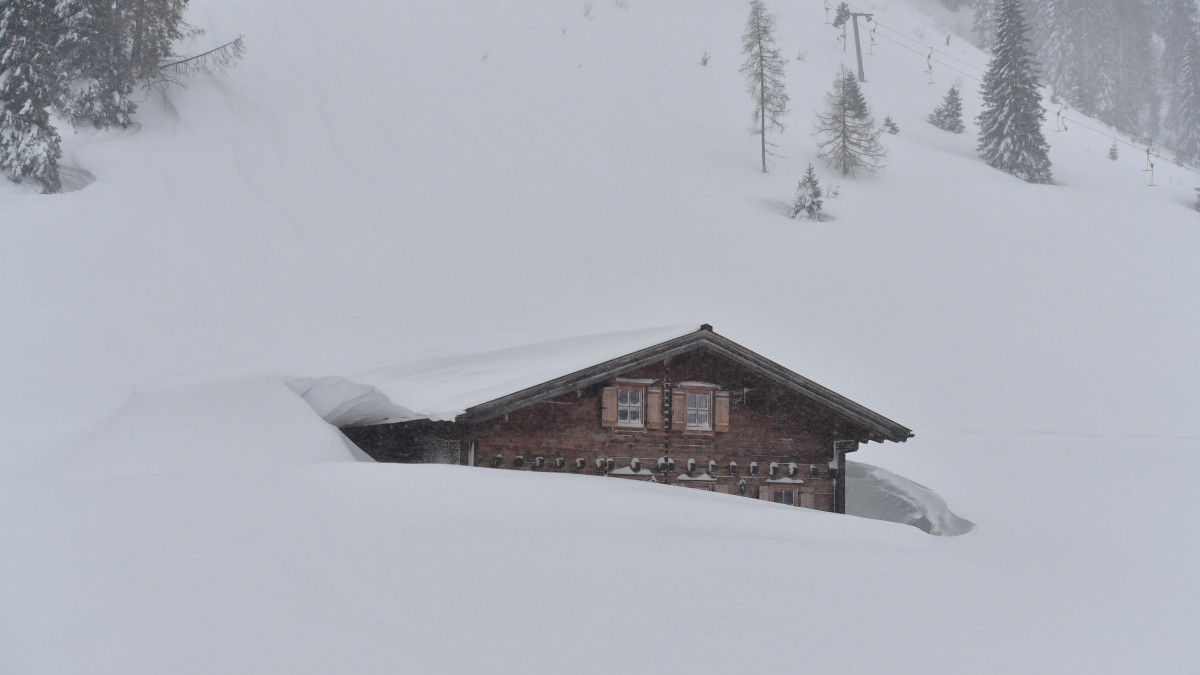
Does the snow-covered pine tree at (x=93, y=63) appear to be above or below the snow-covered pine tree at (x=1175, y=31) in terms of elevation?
below

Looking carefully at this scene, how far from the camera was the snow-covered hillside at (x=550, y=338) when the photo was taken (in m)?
6.94

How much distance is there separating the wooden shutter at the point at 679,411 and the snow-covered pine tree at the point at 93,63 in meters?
20.9

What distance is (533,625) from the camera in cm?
668

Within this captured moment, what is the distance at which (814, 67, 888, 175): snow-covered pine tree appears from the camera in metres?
37.0

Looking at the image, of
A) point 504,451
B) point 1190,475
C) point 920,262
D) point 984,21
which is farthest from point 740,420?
point 984,21

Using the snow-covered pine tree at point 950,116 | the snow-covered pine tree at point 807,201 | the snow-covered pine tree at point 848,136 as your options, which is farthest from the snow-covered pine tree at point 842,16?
the snow-covered pine tree at point 807,201

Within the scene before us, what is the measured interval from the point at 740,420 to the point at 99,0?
2293 centimetres

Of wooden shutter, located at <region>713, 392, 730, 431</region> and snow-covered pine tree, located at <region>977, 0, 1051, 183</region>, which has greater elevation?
snow-covered pine tree, located at <region>977, 0, 1051, 183</region>

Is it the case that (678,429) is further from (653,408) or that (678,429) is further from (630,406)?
(630,406)

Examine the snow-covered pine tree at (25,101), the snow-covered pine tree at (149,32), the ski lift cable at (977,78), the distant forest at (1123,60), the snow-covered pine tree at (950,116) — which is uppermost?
the distant forest at (1123,60)

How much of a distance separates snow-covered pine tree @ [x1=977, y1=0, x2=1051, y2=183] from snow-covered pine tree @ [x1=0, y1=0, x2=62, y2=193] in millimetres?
37152

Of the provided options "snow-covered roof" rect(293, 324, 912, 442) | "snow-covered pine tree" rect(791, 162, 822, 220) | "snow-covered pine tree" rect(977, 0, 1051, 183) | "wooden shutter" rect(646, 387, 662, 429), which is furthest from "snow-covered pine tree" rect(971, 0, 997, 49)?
"wooden shutter" rect(646, 387, 662, 429)

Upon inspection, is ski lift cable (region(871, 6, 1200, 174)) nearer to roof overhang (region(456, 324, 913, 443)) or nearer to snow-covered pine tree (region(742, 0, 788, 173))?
snow-covered pine tree (region(742, 0, 788, 173))

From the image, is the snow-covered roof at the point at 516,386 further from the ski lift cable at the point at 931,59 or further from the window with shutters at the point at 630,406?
the ski lift cable at the point at 931,59
